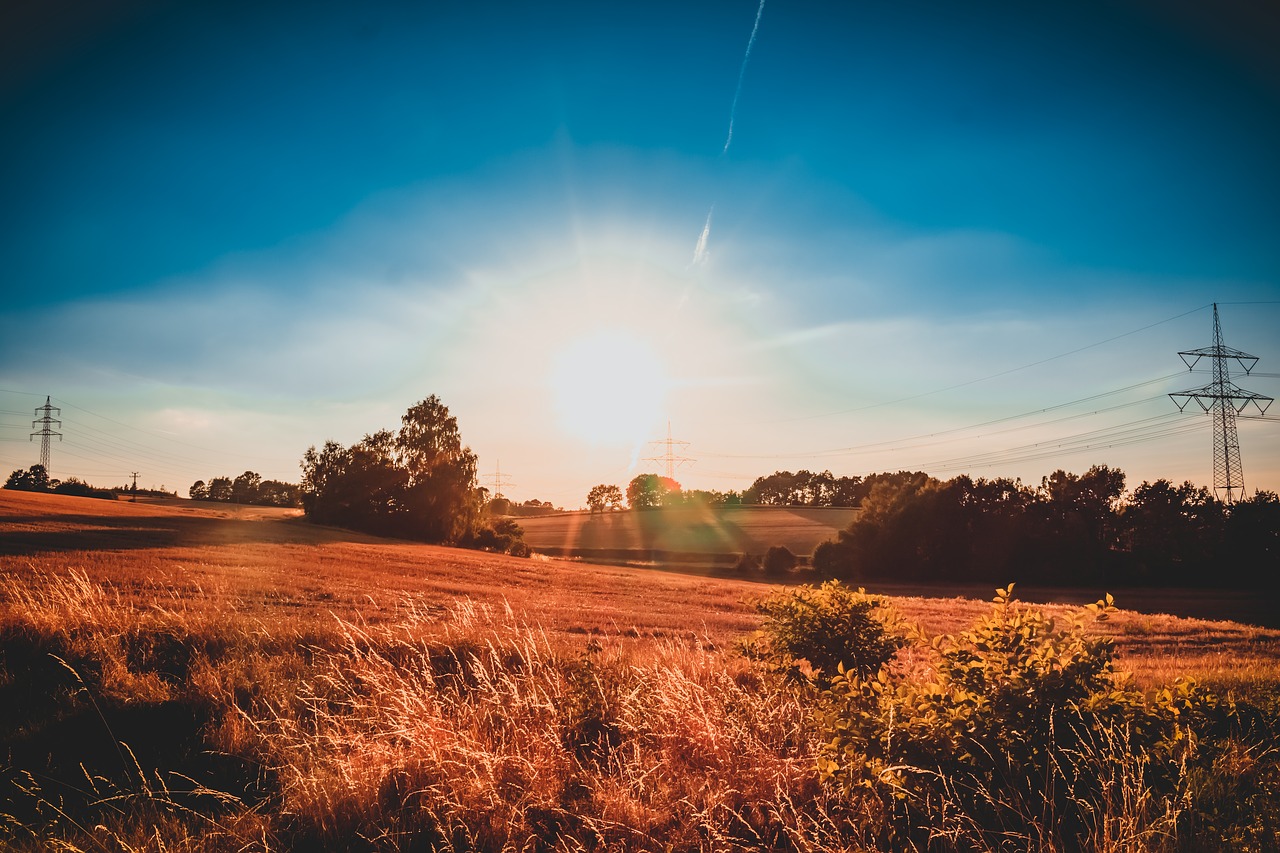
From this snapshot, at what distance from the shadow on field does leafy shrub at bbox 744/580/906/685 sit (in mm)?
24683

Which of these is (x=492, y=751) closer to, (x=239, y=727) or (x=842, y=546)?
(x=239, y=727)

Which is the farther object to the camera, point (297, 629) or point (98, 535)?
point (98, 535)

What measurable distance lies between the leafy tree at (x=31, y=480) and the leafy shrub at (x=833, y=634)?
95.3 metres

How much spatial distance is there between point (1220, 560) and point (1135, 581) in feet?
20.8

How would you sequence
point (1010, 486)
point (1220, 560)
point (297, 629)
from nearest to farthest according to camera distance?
1. point (297, 629)
2. point (1220, 560)
3. point (1010, 486)

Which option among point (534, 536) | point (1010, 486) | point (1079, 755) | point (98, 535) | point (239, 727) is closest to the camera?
point (1079, 755)

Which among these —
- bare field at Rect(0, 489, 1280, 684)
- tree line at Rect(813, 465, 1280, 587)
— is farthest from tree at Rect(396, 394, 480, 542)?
tree line at Rect(813, 465, 1280, 587)

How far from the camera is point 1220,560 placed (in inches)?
2002

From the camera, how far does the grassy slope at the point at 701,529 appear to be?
75.6 meters

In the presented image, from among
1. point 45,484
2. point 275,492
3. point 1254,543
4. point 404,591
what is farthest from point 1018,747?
point 275,492

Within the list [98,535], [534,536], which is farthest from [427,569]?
[534,536]

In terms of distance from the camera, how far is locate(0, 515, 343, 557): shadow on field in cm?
2588

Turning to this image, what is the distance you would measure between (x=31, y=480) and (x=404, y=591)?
273 feet

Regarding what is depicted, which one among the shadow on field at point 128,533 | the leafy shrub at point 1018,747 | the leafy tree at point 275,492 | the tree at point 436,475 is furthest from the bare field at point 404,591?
the leafy tree at point 275,492
